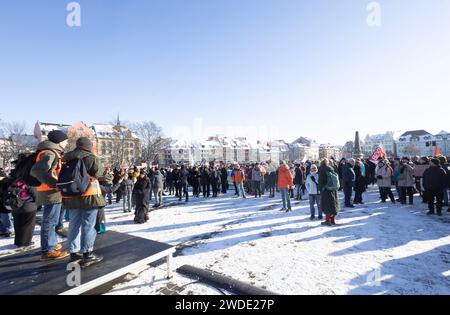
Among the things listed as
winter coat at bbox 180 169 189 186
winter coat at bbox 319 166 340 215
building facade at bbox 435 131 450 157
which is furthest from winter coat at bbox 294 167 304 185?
building facade at bbox 435 131 450 157

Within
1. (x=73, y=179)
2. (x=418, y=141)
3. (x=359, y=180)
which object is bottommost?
(x=359, y=180)

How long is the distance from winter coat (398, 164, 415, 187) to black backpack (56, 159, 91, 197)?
38.8ft

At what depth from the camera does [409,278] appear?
→ 3.91 metres

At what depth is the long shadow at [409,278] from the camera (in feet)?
11.6

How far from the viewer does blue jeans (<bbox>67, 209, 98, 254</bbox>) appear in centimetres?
365

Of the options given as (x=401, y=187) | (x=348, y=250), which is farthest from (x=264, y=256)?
(x=401, y=187)

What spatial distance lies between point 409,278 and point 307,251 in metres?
1.78

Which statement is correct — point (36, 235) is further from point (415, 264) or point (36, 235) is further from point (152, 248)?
point (415, 264)

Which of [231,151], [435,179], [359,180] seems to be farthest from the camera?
[231,151]

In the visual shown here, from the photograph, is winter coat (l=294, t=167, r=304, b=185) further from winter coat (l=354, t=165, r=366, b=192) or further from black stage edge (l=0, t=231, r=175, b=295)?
black stage edge (l=0, t=231, r=175, b=295)

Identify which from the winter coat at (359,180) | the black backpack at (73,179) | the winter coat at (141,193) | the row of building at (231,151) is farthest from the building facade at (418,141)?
the black backpack at (73,179)

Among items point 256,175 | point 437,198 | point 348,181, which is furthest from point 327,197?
point 256,175

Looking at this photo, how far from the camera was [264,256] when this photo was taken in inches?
195

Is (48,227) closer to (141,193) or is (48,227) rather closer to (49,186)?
(49,186)
